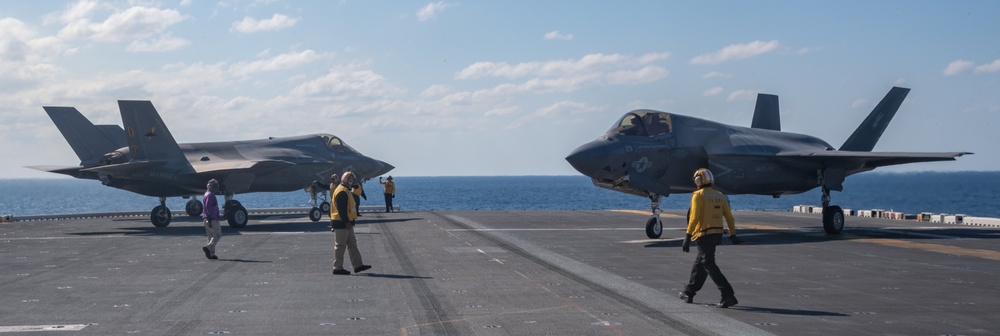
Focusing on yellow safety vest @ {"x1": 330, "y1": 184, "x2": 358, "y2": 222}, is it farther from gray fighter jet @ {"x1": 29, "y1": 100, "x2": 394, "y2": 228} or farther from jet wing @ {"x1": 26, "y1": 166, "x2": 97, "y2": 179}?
jet wing @ {"x1": 26, "y1": 166, "x2": 97, "y2": 179}

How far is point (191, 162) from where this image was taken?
37875 millimetres

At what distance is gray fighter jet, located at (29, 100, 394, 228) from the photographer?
33.7 m

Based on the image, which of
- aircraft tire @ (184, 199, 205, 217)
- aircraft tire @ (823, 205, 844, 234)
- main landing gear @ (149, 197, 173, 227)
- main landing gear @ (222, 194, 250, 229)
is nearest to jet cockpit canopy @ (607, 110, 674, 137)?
aircraft tire @ (823, 205, 844, 234)

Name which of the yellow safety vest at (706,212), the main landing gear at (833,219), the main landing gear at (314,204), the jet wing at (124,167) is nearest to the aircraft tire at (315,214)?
the main landing gear at (314,204)

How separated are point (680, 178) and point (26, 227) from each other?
25.1m

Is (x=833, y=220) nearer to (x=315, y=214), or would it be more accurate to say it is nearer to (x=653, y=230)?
(x=653, y=230)

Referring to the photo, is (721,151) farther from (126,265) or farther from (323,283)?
(126,265)

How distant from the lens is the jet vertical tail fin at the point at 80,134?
39.6 meters

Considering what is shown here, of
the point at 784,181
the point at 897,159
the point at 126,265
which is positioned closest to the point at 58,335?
the point at 126,265

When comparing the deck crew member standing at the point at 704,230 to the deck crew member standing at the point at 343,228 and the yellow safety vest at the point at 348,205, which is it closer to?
the deck crew member standing at the point at 343,228

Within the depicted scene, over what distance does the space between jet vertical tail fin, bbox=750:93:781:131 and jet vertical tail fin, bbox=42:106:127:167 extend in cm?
2664

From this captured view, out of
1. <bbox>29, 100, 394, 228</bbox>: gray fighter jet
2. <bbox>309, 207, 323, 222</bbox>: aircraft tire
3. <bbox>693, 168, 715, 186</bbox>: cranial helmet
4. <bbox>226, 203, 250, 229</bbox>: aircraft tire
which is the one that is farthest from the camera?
<bbox>309, 207, 323, 222</bbox>: aircraft tire

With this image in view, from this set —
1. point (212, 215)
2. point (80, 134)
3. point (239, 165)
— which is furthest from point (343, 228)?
point (80, 134)

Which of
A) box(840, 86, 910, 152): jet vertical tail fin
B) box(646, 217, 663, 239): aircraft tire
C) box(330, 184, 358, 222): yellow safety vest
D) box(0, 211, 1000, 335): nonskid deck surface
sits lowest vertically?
box(0, 211, 1000, 335): nonskid deck surface
